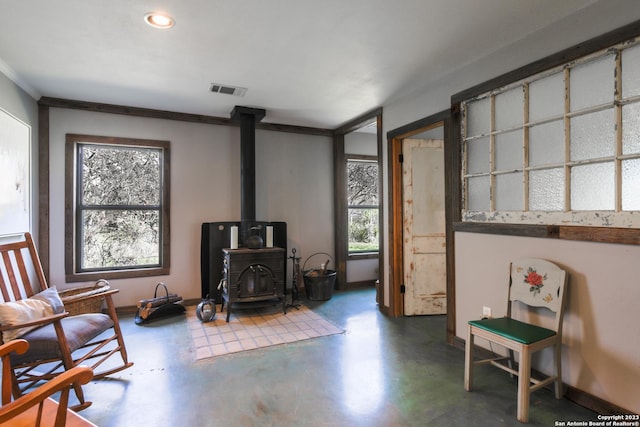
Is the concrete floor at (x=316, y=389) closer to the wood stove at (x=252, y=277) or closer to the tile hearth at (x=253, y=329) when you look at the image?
the tile hearth at (x=253, y=329)

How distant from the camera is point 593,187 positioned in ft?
6.64

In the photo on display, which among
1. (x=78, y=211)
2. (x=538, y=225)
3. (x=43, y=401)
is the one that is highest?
(x=78, y=211)

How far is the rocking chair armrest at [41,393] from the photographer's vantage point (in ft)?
3.27

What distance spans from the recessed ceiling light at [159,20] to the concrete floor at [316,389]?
8.09 ft

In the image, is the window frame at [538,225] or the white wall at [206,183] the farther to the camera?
the white wall at [206,183]

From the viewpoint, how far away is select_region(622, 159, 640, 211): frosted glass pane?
184cm

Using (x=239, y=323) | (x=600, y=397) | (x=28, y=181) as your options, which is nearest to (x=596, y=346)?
(x=600, y=397)

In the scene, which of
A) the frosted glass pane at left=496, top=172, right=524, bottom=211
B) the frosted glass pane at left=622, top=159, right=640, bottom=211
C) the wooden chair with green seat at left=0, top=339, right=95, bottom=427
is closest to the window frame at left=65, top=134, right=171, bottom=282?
the wooden chair with green seat at left=0, top=339, right=95, bottom=427

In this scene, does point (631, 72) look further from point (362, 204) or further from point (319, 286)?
point (362, 204)

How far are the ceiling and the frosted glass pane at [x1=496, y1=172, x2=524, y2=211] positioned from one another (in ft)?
3.27

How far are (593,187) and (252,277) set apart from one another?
124 inches

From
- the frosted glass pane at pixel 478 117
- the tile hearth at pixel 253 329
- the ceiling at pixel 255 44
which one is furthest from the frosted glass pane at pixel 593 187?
the tile hearth at pixel 253 329

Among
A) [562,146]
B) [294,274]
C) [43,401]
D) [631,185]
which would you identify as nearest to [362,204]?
[294,274]

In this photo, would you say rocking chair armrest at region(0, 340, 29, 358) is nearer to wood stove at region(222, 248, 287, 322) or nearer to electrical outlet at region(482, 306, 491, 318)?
wood stove at region(222, 248, 287, 322)
